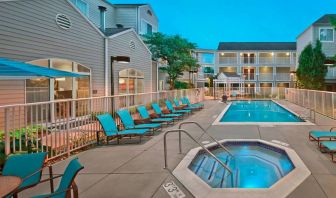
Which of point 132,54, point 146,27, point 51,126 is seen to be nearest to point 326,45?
point 146,27

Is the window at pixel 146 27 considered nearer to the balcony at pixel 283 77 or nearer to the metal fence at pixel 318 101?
the metal fence at pixel 318 101

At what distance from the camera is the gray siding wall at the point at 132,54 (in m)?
15.6

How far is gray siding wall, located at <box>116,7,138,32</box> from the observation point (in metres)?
23.9

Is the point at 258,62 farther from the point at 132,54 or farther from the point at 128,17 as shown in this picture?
the point at 132,54

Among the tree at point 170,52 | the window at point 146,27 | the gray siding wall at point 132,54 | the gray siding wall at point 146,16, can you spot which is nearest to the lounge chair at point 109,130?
the gray siding wall at point 132,54

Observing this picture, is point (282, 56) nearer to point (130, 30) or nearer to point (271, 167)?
point (130, 30)

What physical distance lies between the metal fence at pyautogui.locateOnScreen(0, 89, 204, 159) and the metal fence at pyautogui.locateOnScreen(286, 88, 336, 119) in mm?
9691

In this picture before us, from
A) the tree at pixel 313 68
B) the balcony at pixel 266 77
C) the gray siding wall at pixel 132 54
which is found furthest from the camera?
the balcony at pixel 266 77

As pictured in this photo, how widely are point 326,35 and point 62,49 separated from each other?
26.1 metres

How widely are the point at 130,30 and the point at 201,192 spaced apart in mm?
14175

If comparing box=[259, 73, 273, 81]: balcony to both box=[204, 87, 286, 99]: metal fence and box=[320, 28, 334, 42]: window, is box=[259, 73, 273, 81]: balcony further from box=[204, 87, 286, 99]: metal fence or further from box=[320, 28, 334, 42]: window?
box=[320, 28, 334, 42]: window

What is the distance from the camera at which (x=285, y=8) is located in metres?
172

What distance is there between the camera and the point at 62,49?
37.9 feet

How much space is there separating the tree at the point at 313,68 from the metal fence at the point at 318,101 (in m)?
5.75
